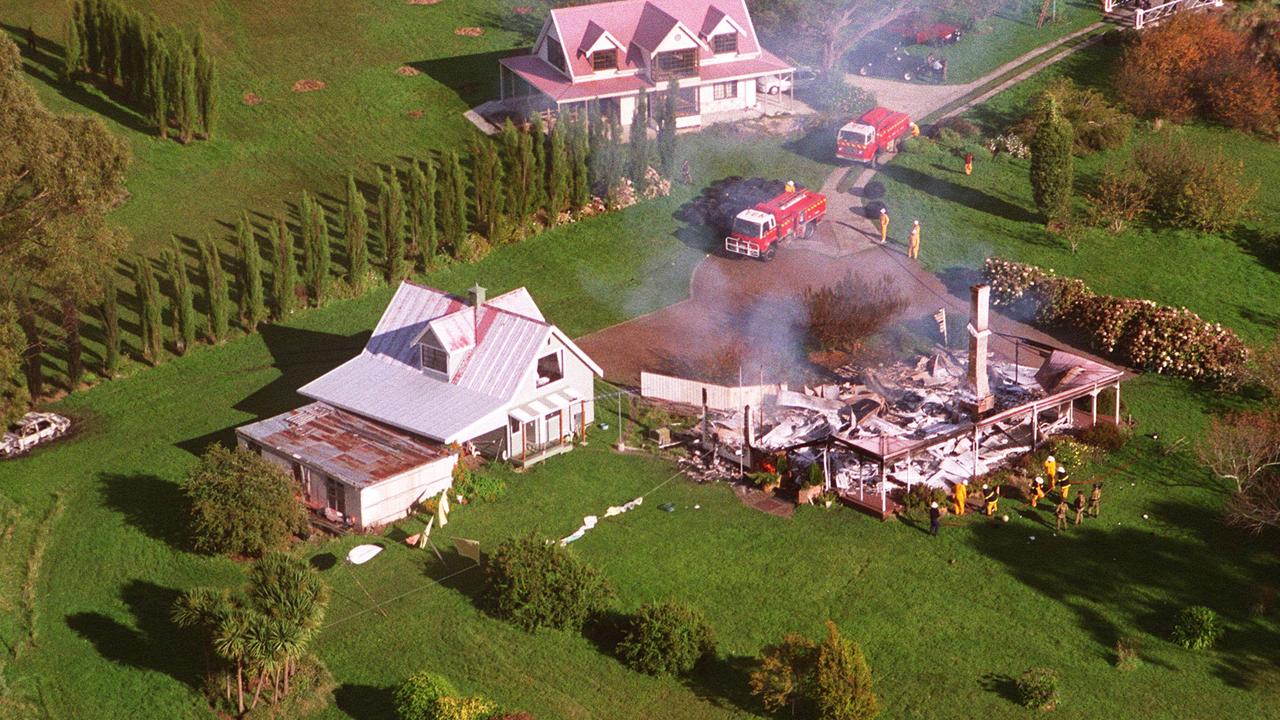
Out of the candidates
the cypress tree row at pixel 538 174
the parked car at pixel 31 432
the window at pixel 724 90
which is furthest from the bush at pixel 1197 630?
the window at pixel 724 90

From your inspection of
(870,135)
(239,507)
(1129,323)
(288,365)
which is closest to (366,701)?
(239,507)

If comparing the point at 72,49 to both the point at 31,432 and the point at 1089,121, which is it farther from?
the point at 1089,121

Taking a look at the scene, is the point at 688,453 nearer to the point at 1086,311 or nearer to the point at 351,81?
the point at 1086,311

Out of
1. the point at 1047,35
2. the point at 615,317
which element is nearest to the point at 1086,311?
the point at 615,317

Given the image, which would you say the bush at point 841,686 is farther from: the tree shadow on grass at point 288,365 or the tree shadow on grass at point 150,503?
the tree shadow on grass at point 288,365

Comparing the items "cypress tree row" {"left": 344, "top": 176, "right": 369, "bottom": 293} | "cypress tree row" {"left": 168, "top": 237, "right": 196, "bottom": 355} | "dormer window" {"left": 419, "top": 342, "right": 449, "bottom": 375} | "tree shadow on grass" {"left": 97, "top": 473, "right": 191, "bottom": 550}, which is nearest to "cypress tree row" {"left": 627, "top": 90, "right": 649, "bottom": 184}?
"cypress tree row" {"left": 344, "top": 176, "right": 369, "bottom": 293}

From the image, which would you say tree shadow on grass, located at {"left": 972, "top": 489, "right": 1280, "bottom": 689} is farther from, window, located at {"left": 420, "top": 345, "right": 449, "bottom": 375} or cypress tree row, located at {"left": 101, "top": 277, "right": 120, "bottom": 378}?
cypress tree row, located at {"left": 101, "top": 277, "right": 120, "bottom": 378}

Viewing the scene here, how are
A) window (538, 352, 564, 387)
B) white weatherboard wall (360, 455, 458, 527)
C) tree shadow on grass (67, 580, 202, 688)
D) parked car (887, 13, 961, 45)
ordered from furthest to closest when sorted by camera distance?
1. parked car (887, 13, 961, 45)
2. window (538, 352, 564, 387)
3. white weatherboard wall (360, 455, 458, 527)
4. tree shadow on grass (67, 580, 202, 688)
